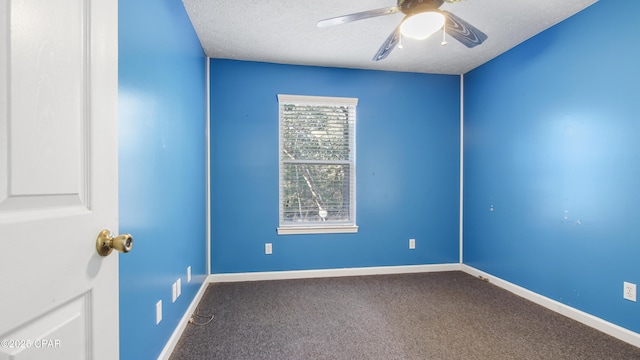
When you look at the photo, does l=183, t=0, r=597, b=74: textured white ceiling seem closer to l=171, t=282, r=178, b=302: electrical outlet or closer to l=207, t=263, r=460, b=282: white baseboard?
l=171, t=282, r=178, b=302: electrical outlet

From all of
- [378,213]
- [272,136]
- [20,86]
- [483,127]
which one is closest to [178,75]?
[272,136]

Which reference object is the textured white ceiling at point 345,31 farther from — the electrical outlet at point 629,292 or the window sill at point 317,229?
the electrical outlet at point 629,292

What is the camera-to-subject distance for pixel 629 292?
179 centimetres

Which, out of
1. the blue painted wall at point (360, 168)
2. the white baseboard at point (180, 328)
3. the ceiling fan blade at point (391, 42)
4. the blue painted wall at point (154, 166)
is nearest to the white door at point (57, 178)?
the blue painted wall at point (154, 166)

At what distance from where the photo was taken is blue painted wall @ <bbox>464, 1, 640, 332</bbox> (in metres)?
1.82

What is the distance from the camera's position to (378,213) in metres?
3.18

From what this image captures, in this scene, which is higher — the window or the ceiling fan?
the ceiling fan

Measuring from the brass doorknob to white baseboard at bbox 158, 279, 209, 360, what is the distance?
49.9 inches

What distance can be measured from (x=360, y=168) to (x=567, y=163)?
1832 mm

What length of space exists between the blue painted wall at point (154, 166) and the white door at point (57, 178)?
0.51 metres

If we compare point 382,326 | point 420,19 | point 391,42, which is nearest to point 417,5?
point 420,19

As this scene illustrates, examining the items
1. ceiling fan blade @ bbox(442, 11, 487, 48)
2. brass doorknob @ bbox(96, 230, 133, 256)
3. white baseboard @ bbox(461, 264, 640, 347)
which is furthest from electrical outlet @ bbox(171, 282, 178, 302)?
white baseboard @ bbox(461, 264, 640, 347)

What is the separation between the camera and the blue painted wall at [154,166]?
1.17 metres

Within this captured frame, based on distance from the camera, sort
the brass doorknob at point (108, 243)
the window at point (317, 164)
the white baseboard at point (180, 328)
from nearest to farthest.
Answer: the brass doorknob at point (108, 243)
the white baseboard at point (180, 328)
the window at point (317, 164)
